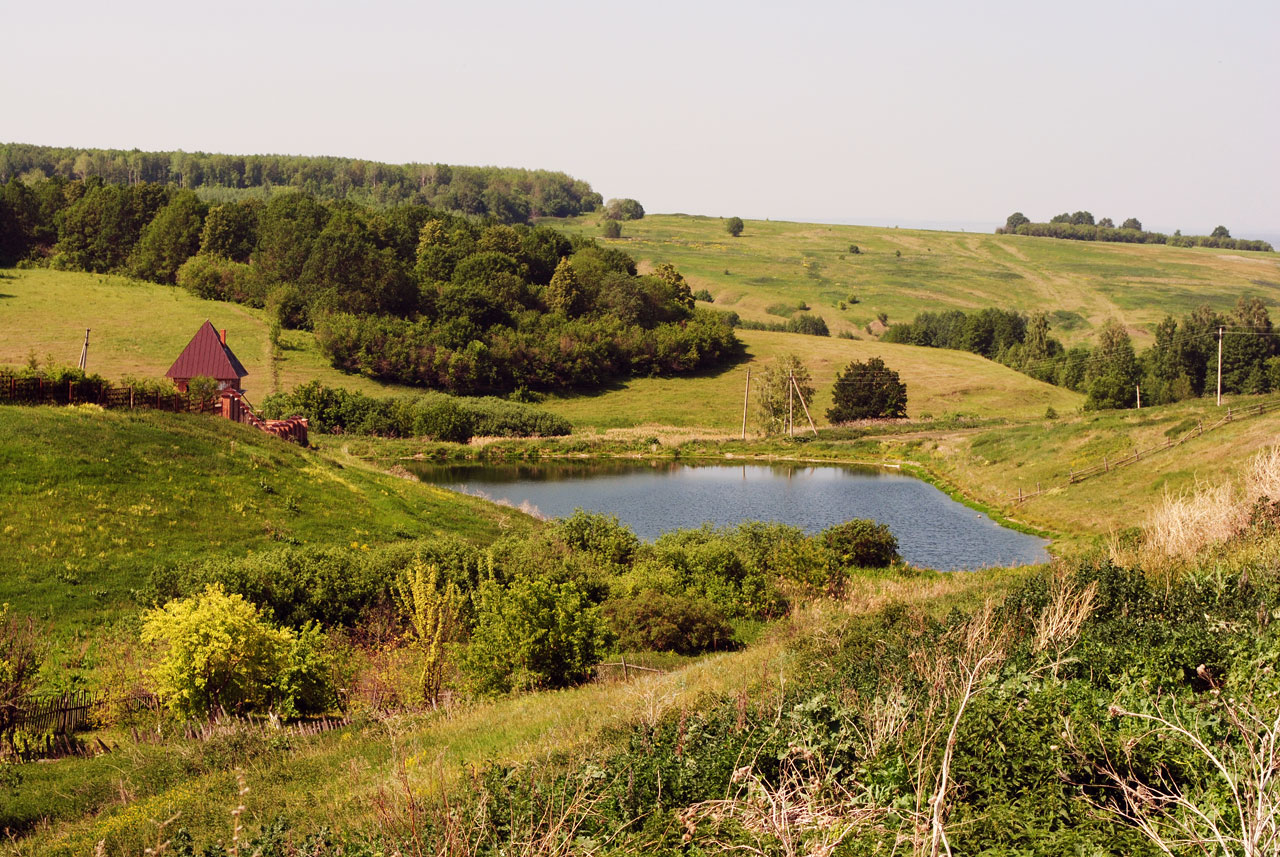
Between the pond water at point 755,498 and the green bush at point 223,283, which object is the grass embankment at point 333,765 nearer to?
the pond water at point 755,498

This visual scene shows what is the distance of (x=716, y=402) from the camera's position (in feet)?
276

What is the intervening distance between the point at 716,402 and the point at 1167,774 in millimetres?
75905

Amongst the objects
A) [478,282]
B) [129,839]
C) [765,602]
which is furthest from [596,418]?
[129,839]

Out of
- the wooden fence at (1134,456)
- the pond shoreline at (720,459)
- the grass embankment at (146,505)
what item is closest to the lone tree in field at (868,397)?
the pond shoreline at (720,459)

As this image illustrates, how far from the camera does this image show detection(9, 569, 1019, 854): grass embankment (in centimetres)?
950

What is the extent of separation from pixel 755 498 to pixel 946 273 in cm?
12397

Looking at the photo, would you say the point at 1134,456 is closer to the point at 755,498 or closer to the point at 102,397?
the point at 755,498

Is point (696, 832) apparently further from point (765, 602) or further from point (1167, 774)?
point (765, 602)

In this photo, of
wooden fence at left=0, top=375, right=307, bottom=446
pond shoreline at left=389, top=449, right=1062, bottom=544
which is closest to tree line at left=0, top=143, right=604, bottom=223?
pond shoreline at left=389, top=449, right=1062, bottom=544

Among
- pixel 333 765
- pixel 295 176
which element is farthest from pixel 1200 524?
pixel 295 176

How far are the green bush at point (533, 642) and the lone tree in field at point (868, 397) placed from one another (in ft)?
214

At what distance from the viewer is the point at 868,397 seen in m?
80.8

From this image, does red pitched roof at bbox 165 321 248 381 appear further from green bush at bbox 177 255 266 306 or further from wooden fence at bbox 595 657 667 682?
green bush at bbox 177 255 266 306

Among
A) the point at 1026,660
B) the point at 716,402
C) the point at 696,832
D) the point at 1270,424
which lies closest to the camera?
the point at 696,832
